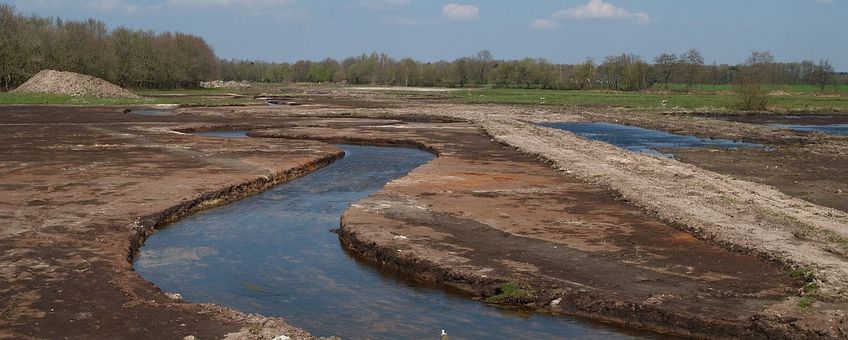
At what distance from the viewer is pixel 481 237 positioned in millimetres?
14453

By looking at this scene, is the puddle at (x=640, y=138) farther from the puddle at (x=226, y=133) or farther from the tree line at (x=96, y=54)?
the tree line at (x=96, y=54)

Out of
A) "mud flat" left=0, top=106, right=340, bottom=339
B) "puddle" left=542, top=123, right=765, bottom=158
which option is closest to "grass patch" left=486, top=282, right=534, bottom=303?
"mud flat" left=0, top=106, right=340, bottom=339

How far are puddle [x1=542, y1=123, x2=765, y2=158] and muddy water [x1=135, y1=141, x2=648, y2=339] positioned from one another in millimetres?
21635

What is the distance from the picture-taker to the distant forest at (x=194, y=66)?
3561 inches

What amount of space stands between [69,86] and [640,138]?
212 feet

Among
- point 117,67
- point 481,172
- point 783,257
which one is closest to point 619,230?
point 783,257

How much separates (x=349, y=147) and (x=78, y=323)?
88.6 ft

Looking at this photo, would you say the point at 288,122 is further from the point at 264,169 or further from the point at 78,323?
the point at 78,323

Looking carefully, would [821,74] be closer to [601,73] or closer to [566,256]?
[601,73]

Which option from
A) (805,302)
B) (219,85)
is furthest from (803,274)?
(219,85)

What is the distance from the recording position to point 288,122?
4972 cm

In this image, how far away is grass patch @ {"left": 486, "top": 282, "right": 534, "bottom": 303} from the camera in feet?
35.8

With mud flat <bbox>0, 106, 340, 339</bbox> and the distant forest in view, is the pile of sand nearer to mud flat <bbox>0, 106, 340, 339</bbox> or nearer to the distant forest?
the distant forest

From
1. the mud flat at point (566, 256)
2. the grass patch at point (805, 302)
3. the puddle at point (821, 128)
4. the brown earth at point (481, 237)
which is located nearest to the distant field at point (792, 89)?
the puddle at point (821, 128)
